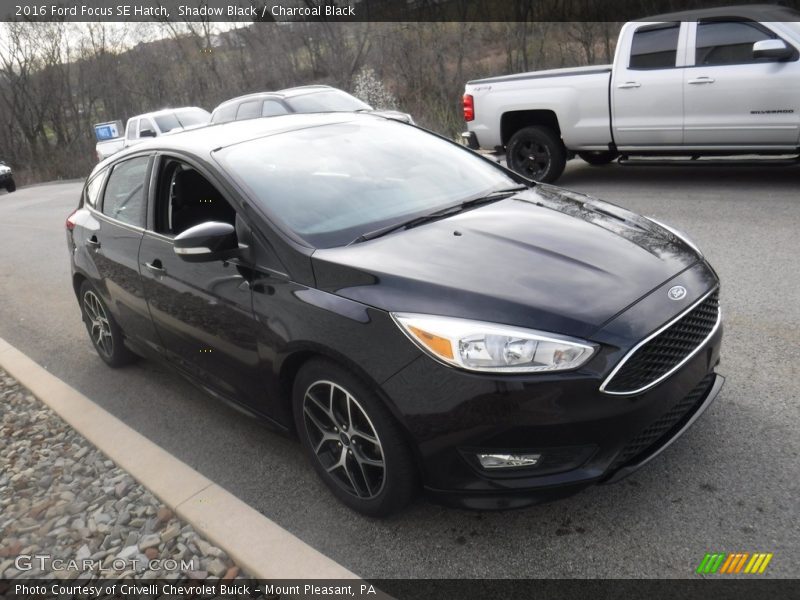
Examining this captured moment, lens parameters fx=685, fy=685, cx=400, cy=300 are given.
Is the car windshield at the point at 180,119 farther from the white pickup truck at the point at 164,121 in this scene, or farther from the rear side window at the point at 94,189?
the rear side window at the point at 94,189

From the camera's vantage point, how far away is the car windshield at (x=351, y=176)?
11.1 ft

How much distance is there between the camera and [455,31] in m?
22.7

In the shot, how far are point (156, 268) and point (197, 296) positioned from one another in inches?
21.8

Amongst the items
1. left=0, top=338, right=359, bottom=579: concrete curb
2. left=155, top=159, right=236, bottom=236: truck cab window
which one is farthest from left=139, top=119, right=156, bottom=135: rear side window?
left=155, top=159, right=236, bottom=236: truck cab window

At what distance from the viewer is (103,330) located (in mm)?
5242

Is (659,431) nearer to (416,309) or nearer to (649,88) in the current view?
(416,309)

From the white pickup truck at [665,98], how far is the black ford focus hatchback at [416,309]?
4653 millimetres

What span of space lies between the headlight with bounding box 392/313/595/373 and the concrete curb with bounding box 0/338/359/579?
962 millimetres

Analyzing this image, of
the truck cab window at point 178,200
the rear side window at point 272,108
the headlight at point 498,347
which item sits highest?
the rear side window at point 272,108

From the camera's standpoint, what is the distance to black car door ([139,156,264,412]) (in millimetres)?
3377

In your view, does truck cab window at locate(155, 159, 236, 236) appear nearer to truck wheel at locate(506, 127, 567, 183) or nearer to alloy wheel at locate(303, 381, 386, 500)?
alloy wheel at locate(303, 381, 386, 500)

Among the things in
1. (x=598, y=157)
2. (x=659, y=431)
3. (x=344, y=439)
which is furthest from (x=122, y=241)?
(x=598, y=157)

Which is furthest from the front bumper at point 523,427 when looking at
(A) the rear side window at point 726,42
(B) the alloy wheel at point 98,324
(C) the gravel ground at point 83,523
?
(A) the rear side window at point 726,42

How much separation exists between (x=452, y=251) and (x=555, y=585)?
1411mm
